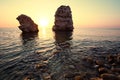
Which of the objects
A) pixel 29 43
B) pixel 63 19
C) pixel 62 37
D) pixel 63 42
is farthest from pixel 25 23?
pixel 63 42

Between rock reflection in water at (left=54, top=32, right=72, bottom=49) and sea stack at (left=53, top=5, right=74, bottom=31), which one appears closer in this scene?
rock reflection in water at (left=54, top=32, right=72, bottom=49)

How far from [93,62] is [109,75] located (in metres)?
4.61

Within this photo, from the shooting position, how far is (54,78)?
38.1 ft

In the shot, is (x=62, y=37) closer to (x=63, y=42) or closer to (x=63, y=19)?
(x=63, y=42)

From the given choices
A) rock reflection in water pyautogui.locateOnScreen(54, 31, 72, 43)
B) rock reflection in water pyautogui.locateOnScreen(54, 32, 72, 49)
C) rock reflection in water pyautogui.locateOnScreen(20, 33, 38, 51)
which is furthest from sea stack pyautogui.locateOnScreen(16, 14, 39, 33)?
rock reflection in water pyautogui.locateOnScreen(54, 32, 72, 49)

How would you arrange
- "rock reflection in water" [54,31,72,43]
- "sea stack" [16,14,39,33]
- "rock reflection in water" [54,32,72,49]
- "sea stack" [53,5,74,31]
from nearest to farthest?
"rock reflection in water" [54,32,72,49], "rock reflection in water" [54,31,72,43], "sea stack" [16,14,39,33], "sea stack" [53,5,74,31]

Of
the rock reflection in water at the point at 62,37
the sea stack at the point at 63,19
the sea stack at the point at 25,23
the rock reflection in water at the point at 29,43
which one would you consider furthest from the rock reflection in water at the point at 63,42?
the sea stack at the point at 63,19

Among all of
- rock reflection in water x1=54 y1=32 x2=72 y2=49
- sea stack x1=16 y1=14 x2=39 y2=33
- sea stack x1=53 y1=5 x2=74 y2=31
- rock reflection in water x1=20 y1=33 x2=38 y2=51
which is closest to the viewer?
rock reflection in water x1=20 y1=33 x2=38 y2=51

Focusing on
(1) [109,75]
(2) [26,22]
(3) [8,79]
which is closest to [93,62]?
(1) [109,75]

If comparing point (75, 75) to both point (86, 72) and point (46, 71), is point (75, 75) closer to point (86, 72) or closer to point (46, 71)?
point (86, 72)

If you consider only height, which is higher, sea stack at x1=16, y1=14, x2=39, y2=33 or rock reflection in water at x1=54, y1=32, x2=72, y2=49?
sea stack at x1=16, y1=14, x2=39, y2=33

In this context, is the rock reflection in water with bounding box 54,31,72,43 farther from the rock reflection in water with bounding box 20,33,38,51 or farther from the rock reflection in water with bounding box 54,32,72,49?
the rock reflection in water with bounding box 20,33,38,51

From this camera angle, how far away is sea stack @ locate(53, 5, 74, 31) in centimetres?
9419

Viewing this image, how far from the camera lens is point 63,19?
94.4m
